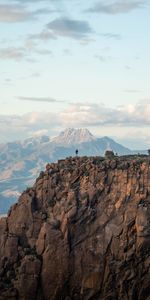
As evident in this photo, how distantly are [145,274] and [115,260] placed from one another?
17.6 ft

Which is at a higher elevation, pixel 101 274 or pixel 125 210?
pixel 125 210

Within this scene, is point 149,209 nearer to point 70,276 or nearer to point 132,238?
point 132,238

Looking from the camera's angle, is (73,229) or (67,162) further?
(67,162)

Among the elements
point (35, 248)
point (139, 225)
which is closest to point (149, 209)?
point (139, 225)

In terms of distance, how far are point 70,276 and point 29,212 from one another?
44.1 ft

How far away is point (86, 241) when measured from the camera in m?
123

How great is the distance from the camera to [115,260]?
121 meters

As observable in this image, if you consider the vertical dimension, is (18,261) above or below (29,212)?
below

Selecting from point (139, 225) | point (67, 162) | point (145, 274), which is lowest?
point (145, 274)

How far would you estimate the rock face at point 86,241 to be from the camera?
120 metres

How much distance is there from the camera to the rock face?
120 metres

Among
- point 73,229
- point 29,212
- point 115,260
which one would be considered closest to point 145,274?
point 115,260

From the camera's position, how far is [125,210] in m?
122

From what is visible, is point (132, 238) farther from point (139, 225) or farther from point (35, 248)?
point (35, 248)
